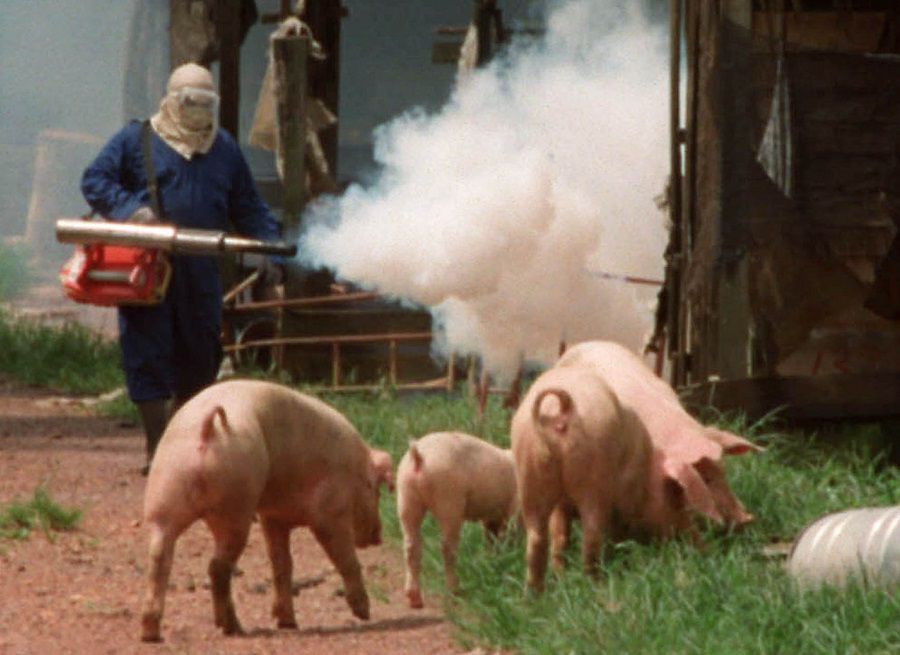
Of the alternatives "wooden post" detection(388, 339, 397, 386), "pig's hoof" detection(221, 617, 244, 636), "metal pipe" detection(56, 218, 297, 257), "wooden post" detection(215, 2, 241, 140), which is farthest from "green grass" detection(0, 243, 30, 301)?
"pig's hoof" detection(221, 617, 244, 636)

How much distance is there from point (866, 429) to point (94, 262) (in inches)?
148

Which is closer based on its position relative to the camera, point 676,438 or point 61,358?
point 676,438

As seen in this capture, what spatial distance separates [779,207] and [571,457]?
353cm

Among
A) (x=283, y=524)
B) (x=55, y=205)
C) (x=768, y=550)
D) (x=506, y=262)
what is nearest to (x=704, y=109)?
A: (x=506, y=262)

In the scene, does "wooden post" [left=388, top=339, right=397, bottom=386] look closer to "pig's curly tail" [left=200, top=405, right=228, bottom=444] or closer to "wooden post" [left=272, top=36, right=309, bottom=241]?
"wooden post" [left=272, top=36, right=309, bottom=241]

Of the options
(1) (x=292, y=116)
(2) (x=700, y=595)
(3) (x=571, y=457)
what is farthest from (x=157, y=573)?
(1) (x=292, y=116)

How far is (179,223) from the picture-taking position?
1109cm

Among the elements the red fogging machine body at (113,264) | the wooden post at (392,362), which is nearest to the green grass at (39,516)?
the red fogging machine body at (113,264)

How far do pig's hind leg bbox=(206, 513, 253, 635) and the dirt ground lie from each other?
69mm

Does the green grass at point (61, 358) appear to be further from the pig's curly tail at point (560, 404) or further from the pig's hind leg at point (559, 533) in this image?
the pig's curly tail at point (560, 404)

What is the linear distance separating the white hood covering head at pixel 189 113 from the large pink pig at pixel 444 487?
3143 millimetres

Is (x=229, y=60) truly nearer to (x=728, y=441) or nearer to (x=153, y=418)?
(x=153, y=418)

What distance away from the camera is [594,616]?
7.42m

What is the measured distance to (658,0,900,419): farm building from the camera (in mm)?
11062
